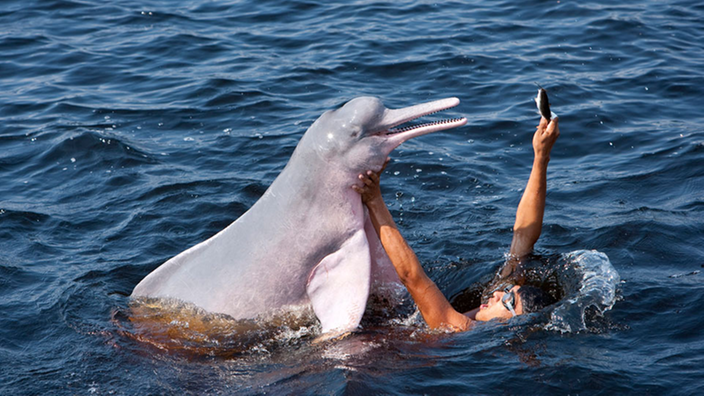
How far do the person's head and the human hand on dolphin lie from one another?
1.49m

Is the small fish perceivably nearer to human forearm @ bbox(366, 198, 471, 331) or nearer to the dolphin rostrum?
the dolphin rostrum

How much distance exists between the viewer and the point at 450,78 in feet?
43.7

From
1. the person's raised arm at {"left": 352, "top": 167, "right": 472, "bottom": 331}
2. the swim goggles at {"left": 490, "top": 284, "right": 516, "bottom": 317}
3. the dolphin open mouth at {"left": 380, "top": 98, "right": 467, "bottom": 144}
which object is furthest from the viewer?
the swim goggles at {"left": 490, "top": 284, "right": 516, "bottom": 317}

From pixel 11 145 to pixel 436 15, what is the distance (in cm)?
880

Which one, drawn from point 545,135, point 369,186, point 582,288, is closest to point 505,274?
point 582,288

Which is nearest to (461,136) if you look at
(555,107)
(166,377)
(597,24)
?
(555,107)

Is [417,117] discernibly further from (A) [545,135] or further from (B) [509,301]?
(B) [509,301]

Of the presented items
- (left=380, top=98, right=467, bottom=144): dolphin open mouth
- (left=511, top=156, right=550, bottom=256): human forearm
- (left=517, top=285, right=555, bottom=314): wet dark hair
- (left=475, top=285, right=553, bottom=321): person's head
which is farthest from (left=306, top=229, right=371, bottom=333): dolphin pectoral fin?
(left=511, top=156, right=550, bottom=256): human forearm

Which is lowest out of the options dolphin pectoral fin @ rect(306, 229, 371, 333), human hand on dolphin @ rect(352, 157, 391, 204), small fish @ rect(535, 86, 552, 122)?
dolphin pectoral fin @ rect(306, 229, 371, 333)

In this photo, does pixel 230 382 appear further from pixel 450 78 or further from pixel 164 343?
pixel 450 78

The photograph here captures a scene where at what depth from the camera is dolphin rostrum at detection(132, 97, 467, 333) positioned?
21.3 feet

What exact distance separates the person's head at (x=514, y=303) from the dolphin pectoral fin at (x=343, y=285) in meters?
1.22

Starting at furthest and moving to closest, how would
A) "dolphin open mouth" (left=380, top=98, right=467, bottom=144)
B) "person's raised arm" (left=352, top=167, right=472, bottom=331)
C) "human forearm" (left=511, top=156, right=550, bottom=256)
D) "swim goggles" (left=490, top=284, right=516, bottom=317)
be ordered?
"human forearm" (left=511, top=156, right=550, bottom=256) < "swim goggles" (left=490, top=284, right=516, bottom=317) < "person's raised arm" (left=352, top=167, right=472, bottom=331) < "dolphin open mouth" (left=380, top=98, right=467, bottom=144)

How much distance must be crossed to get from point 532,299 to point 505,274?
0.91 metres
